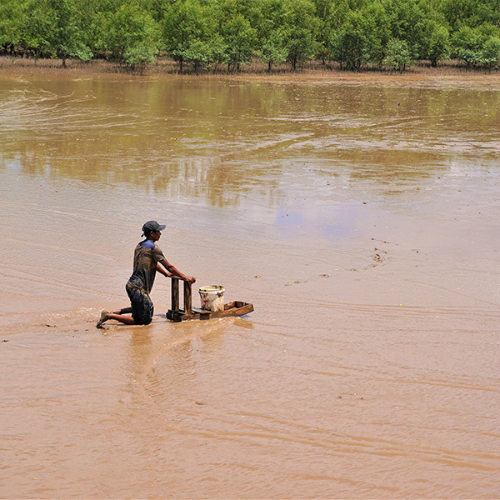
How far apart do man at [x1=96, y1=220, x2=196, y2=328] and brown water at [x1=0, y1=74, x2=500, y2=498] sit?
0.22 meters

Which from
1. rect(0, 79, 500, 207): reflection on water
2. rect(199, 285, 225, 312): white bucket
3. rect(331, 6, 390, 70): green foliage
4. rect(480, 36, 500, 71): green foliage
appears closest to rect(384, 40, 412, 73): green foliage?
rect(331, 6, 390, 70): green foliage

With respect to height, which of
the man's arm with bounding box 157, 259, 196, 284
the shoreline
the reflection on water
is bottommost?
the man's arm with bounding box 157, 259, 196, 284

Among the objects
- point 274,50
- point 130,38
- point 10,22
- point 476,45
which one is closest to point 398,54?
point 476,45

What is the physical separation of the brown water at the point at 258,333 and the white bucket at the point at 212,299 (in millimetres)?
206

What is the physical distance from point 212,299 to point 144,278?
0.88m

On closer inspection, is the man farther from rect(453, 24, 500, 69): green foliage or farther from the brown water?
rect(453, 24, 500, 69): green foliage

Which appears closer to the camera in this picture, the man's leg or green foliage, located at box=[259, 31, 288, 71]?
the man's leg

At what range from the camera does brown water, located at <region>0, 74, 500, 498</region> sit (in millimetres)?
5914

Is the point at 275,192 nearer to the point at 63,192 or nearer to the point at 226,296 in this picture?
the point at 63,192

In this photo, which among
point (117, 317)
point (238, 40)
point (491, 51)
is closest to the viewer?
point (117, 317)

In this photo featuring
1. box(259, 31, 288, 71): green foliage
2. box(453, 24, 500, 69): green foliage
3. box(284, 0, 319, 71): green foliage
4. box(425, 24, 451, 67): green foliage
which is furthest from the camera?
box(425, 24, 451, 67): green foliage

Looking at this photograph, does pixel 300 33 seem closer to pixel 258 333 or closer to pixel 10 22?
pixel 10 22

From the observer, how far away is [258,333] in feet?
29.1

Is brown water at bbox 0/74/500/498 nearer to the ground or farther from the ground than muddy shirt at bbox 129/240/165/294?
nearer to the ground
